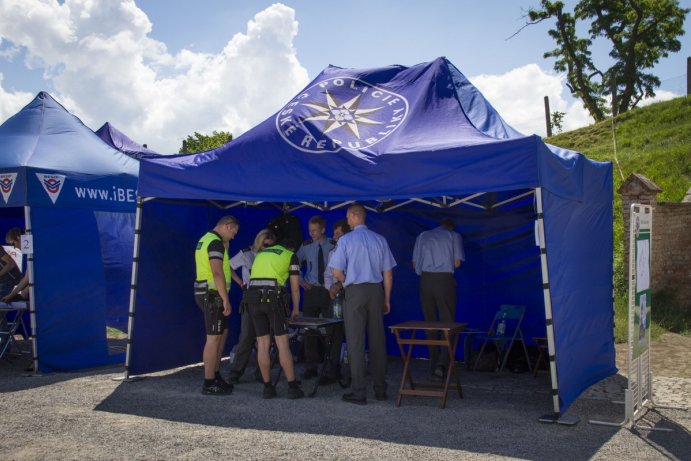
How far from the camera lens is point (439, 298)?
7609mm

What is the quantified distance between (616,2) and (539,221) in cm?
3310

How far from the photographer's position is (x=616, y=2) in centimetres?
3459

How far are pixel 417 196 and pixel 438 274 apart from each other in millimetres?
1888

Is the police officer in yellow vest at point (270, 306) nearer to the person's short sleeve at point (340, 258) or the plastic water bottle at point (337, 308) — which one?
the person's short sleeve at point (340, 258)

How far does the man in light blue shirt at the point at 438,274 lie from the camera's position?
7605 millimetres

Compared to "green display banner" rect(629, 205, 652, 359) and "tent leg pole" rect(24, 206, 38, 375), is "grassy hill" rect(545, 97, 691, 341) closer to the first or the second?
"green display banner" rect(629, 205, 652, 359)

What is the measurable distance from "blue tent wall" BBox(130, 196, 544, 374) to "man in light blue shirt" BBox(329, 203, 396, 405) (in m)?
2.43

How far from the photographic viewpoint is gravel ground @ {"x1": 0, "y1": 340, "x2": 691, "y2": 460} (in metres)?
4.83

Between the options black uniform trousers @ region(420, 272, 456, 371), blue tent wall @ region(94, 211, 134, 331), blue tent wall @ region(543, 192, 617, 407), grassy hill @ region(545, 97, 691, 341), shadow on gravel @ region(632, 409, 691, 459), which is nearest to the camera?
shadow on gravel @ region(632, 409, 691, 459)

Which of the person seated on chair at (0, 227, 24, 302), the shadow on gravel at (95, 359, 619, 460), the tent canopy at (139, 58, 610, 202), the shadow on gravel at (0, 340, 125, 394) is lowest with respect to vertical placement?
the shadow on gravel at (0, 340, 125, 394)

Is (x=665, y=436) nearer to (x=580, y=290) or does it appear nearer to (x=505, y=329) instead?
(x=580, y=290)

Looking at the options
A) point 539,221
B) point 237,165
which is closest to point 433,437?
point 539,221

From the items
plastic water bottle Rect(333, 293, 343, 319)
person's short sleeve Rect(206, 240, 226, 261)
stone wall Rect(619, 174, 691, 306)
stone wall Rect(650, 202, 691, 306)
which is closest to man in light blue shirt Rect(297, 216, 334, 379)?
plastic water bottle Rect(333, 293, 343, 319)

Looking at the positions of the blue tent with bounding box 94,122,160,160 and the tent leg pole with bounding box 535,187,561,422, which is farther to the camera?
the blue tent with bounding box 94,122,160,160
